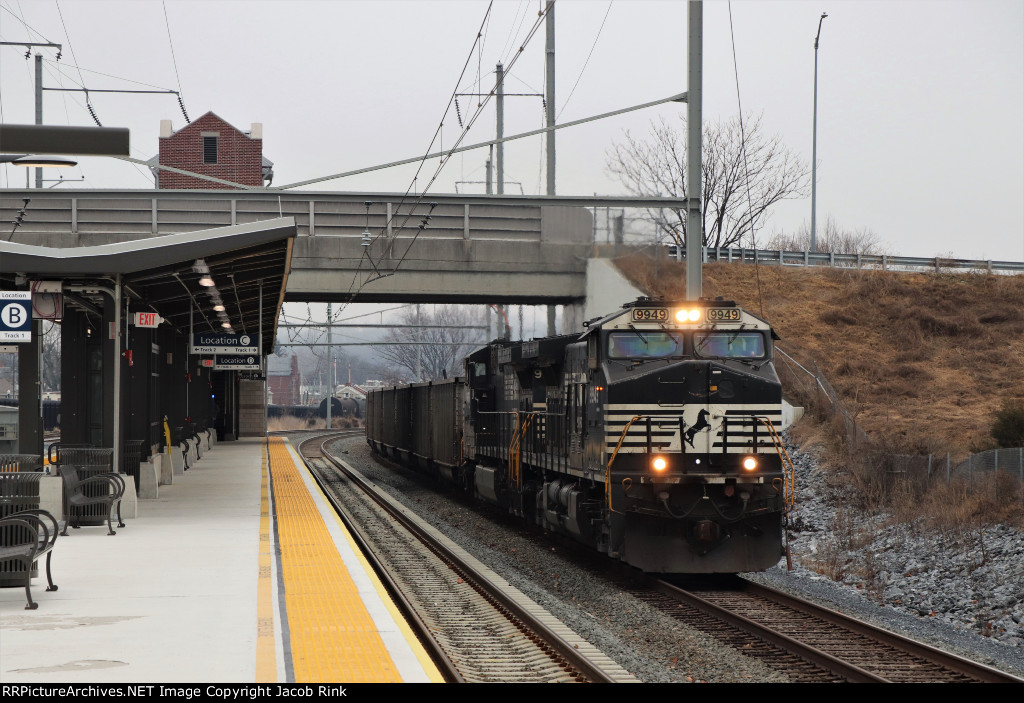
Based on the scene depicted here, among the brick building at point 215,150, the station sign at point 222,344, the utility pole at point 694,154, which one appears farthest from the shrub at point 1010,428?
the brick building at point 215,150

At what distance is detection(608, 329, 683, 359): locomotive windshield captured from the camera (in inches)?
552

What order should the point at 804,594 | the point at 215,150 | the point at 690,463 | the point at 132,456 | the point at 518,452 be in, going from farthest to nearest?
the point at 215,150 → the point at 132,456 → the point at 518,452 → the point at 804,594 → the point at 690,463

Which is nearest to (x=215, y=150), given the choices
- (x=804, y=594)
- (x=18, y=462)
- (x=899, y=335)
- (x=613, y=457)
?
(x=899, y=335)

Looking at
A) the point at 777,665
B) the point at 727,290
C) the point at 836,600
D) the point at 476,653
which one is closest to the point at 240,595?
the point at 476,653

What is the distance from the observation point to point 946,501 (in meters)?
18.6

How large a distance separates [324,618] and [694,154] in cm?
1117

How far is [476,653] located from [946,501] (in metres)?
11.8

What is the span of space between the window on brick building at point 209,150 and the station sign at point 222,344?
42261 mm

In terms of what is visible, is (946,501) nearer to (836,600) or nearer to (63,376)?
(836,600)

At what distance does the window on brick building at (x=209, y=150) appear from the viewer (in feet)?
216

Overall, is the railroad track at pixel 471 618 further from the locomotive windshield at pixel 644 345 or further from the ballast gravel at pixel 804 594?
the locomotive windshield at pixel 644 345

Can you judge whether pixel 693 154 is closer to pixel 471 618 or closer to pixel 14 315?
pixel 471 618

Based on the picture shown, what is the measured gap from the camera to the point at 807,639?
11.0 metres

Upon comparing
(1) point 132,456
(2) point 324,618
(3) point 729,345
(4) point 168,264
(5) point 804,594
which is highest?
(4) point 168,264
